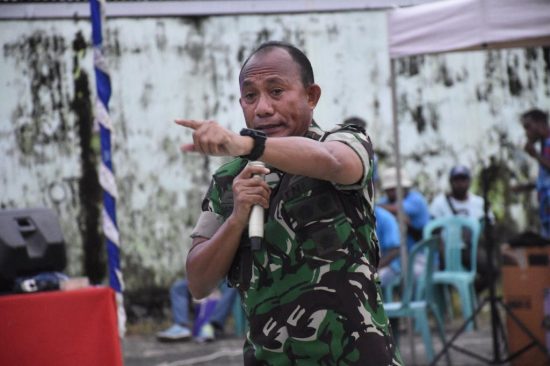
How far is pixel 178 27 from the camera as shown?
456 inches

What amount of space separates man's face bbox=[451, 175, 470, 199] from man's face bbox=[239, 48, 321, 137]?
26.7ft

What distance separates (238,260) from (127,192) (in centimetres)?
876

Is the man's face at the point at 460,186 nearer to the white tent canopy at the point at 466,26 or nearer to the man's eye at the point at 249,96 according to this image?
the white tent canopy at the point at 466,26

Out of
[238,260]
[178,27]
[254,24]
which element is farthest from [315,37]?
[238,260]

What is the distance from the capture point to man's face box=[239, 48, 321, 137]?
9.07 feet

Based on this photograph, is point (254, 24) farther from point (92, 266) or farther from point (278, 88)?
point (278, 88)

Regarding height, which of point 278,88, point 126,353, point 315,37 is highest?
point 315,37

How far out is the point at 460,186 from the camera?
10789mm

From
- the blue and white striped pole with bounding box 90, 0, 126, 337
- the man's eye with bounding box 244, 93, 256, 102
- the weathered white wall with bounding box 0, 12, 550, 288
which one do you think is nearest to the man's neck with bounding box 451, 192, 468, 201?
the weathered white wall with bounding box 0, 12, 550, 288

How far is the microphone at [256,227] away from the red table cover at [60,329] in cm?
194

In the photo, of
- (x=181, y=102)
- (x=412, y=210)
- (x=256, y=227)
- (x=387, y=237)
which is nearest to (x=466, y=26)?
(x=387, y=237)

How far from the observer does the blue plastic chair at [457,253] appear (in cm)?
1005

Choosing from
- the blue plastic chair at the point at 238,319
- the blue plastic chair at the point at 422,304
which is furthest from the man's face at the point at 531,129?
the blue plastic chair at the point at 238,319

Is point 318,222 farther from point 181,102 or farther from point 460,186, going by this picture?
point 181,102
